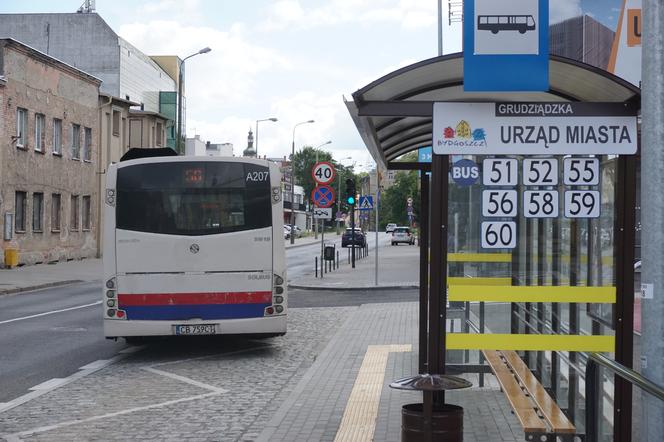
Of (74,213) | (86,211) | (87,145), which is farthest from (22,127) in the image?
(86,211)

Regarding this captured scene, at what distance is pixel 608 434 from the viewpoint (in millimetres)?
6277

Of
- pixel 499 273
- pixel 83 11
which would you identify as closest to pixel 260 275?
pixel 499 273

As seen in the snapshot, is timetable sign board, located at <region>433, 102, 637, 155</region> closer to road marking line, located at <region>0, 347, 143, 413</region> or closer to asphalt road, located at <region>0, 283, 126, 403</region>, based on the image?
road marking line, located at <region>0, 347, 143, 413</region>

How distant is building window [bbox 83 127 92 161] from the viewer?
48.1 m

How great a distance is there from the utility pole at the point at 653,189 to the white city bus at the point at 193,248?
28.3 feet

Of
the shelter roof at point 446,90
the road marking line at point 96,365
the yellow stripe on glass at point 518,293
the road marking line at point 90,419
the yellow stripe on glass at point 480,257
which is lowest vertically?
the road marking line at point 96,365

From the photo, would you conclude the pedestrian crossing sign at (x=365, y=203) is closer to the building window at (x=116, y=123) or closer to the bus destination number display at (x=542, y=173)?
the building window at (x=116, y=123)

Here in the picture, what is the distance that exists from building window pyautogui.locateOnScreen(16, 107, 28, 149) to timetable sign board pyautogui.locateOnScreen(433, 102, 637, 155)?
3514 cm

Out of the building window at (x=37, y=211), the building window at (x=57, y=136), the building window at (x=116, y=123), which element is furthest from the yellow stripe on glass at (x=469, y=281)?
the building window at (x=116, y=123)

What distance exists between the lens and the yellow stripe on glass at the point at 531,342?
6891 millimetres

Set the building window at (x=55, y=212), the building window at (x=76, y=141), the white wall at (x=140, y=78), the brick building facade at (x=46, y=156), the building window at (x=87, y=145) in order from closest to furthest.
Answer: the brick building facade at (x=46, y=156)
the building window at (x=55, y=212)
the building window at (x=76, y=141)
the building window at (x=87, y=145)
the white wall at (x=140, y=78)

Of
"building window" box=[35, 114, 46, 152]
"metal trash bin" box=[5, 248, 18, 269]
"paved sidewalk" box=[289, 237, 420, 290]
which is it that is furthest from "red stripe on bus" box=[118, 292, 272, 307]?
"building window" box=[35, 114, 46, 152]

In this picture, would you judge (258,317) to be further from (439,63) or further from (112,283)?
(439,63)

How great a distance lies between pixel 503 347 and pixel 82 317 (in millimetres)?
13809
